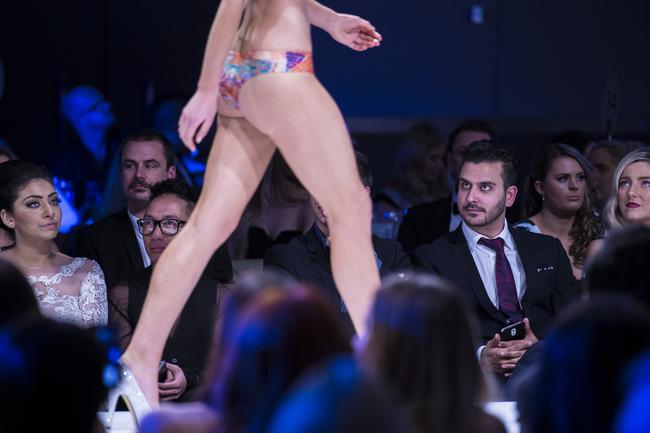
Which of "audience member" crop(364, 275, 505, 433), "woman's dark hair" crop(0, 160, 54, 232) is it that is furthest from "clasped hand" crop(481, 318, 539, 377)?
"audience member" crop(364, 275, 505, 433)

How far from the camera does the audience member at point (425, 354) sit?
1922 mm

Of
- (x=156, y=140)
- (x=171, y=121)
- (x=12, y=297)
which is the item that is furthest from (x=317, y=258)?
(x=171, y=121)

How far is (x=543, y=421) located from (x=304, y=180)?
1.27 m

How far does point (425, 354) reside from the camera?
192cm

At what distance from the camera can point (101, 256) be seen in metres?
4.85

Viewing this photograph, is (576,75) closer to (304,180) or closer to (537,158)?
(537,158)

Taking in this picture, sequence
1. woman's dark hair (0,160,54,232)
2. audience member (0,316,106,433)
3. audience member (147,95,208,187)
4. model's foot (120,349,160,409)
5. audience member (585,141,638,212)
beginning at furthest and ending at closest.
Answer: audience member (147,95,208,187) → audience member (585,141,638,212) → woman's dark hair (0,160,54,232) → model's foot (120,349,160,409) → audience member (0,316,106,433)

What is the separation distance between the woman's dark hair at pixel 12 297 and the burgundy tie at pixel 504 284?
8.70 feet

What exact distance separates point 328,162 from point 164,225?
1657 mm

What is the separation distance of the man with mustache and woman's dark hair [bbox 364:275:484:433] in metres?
2.98

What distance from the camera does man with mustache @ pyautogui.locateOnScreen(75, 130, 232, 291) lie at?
4.88m

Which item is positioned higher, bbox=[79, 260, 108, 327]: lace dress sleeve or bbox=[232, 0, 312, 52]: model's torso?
bbox=[232, 0, 312, 52]: model's torso

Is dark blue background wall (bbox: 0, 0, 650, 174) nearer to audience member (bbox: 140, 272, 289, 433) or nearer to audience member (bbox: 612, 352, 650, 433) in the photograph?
audience member (bbox: 140, 272, 289, 433)

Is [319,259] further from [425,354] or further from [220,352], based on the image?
[220,352]
